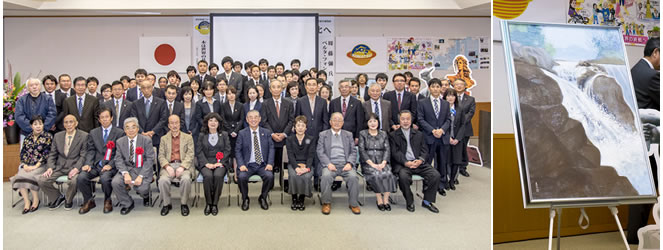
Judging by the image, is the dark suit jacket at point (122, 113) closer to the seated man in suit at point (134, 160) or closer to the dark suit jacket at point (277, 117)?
the seated man in suit at point (134, 160)

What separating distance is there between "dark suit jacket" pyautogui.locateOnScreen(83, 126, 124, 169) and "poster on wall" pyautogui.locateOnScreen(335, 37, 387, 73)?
4745 millimetres

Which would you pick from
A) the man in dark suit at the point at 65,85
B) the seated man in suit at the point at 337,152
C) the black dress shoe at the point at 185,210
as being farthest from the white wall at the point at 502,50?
the man in dark suit at the point at 65,85

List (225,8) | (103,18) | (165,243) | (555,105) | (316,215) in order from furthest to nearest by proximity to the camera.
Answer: (103,18) → (225,8) → (316,215) → (165,243) → (555,105)

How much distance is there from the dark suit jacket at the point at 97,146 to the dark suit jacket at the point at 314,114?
1641 mm

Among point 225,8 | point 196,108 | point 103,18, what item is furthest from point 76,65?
point 196,108

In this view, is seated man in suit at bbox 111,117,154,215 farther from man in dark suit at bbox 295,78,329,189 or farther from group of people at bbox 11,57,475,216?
man in dark suit at bbox 295,78,329,189

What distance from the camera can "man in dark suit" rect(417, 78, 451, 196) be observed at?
4.85m

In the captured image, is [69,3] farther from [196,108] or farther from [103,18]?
[196,108]

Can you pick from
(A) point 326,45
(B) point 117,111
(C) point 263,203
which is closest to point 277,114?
(C) point 263,203

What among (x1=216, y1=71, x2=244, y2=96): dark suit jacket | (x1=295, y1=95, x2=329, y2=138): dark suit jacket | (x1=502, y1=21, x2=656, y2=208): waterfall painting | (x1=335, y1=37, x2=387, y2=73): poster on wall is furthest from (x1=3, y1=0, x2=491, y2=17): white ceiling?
(x1=502, y1=21, x2=656, y2=208): waterfall painting

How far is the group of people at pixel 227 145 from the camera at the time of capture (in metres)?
4.22

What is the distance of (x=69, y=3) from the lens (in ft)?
24.7

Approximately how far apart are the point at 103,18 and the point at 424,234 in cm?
705

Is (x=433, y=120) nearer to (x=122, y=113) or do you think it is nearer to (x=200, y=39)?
(x=122, y=113)
